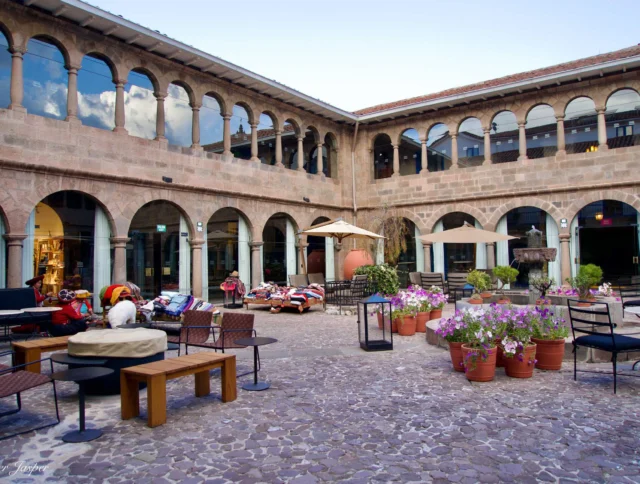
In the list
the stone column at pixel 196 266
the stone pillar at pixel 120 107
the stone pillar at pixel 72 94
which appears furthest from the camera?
the stone column at pixel 196 266

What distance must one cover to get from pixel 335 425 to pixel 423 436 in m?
0.70

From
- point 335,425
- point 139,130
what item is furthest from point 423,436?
point 139,130

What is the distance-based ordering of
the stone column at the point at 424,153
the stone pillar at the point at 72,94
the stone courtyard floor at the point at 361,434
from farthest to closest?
the stone column at the point at 424,153 < the stone pillar at the point at 72,94 < the stone courtyard floor at the point at 361,434

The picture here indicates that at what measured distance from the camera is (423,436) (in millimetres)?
3711

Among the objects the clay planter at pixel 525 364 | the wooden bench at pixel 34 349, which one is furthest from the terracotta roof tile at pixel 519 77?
the wooden bench at pixel 34 349

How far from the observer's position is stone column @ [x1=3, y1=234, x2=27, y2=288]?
9868mm

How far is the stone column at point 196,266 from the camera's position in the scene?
13344mm

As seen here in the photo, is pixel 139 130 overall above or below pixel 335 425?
above

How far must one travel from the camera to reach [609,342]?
4.84 m

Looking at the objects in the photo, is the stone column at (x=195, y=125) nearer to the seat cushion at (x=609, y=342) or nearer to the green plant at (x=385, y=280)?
the green plant at (x=385, y=280)

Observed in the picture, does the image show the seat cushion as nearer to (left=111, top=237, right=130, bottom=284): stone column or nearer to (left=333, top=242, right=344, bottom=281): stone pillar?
(left=111, top=237, right=130, bottom=284): stone column

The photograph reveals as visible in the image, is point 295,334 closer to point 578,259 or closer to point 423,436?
point 423,436

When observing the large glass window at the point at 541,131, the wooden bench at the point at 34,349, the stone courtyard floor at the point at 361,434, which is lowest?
the stone courtyard floor at the point at 361,434

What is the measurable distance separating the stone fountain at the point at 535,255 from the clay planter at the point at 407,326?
9.98ft
